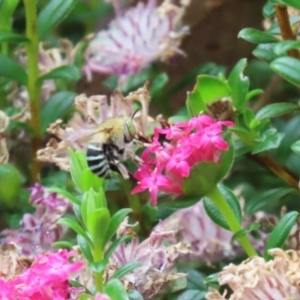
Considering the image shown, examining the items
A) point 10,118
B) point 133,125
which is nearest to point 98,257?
point 133,125

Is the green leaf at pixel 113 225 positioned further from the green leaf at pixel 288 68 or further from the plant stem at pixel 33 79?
the plant stem at pixel 33 79

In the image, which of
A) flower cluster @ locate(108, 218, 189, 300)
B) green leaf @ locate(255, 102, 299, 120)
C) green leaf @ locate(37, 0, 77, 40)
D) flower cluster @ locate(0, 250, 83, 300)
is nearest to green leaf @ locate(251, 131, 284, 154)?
green leaf @ locate(255, 102, 299, 120)

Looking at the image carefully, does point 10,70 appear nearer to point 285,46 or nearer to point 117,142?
point 117,142

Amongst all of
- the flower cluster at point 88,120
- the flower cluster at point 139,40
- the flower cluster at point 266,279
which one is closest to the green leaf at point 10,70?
the flower cluster at point 88,120

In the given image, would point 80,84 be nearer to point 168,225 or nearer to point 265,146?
point 168,225

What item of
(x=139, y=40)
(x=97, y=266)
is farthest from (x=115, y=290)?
(x=139, y=40)

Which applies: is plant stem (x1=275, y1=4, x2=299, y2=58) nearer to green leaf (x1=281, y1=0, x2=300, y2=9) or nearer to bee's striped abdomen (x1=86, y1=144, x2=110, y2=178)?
green leaf (x1=281, y1=0, x2=300, y2=9)
